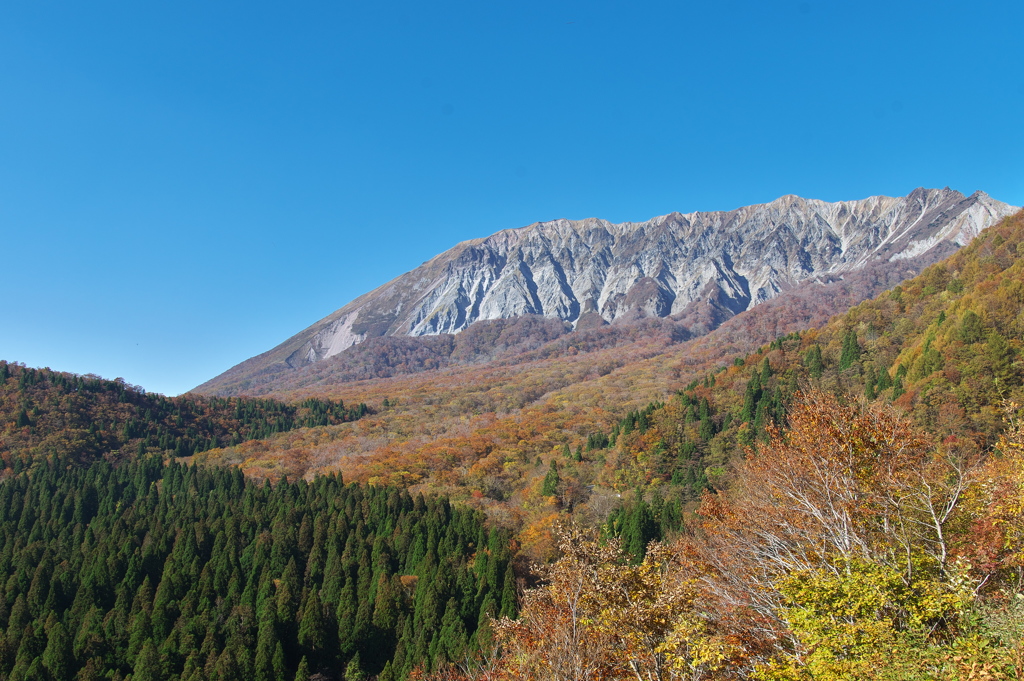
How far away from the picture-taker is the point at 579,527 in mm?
22953

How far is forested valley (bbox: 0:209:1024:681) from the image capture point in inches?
562

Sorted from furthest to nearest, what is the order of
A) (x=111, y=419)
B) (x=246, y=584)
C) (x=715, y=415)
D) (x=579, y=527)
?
1. (x=111, y=419)
2. (x=715, y=415)
3. (x=246, y=584)
4. (x=579, y=527)

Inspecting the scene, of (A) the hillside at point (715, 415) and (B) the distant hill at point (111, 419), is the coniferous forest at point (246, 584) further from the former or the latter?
(B) the distant hill at point (111, 419)

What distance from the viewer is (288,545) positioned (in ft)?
204

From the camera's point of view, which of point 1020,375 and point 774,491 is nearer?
point 774,491

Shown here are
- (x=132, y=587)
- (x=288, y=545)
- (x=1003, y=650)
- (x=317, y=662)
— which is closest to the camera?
(x=1003, y=650)

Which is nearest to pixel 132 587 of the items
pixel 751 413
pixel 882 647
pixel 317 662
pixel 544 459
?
pixel 317 662

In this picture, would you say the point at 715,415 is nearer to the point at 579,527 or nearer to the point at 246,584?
the point at 246,584

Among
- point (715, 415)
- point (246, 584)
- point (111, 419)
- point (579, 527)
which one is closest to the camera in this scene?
point (579, 527)

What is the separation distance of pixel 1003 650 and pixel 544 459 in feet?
266

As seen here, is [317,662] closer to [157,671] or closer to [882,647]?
[157,671]

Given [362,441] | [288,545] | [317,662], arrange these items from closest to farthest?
[317,662] → [288,545] → [362,441]

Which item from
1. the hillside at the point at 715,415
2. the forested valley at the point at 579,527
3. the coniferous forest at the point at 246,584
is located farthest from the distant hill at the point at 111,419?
the coniferous forest at the point at 246,584

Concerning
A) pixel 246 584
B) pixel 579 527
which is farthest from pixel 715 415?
pixel 579 527
